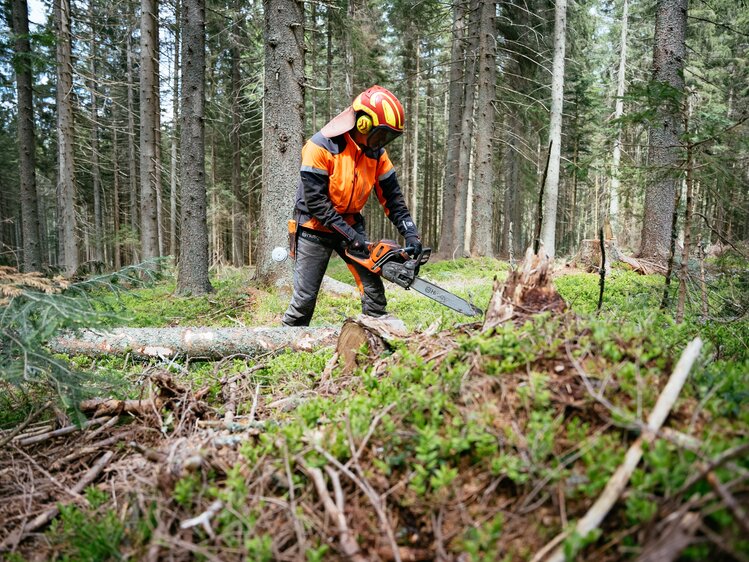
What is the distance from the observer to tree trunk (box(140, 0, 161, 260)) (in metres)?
11.7

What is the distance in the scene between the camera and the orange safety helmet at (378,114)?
163 inches

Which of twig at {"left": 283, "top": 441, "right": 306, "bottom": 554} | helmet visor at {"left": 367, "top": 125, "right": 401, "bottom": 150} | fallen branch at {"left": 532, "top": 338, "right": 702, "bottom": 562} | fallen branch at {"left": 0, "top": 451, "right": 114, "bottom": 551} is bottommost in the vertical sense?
fallen branch at {"left": 0, "top": 451, "right": 114, "bottom": 551}

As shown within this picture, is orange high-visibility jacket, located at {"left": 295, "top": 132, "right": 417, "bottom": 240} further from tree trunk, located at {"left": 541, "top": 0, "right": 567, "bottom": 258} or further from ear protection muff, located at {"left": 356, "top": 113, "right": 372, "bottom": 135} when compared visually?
tree trunk, located at {"left": 541, "top": 0, "right": 567, "bottom": 258}

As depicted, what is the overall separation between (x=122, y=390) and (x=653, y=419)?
325 cm

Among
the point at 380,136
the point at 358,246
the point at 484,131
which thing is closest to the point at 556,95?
the point at 484,131

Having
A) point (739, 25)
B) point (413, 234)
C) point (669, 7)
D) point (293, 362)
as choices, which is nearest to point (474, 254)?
point (669, 7)

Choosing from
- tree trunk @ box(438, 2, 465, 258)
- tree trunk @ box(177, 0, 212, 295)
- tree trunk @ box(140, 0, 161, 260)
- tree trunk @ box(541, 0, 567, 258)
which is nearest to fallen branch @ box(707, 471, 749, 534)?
tree trunk @ box(177, 0, 212, 295)

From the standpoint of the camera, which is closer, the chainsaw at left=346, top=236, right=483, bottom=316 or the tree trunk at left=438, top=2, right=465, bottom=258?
the chainsaw at left=346, top=236, right=483, bottom=316

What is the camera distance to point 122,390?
3123 mm

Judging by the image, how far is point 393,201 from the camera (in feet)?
16.3

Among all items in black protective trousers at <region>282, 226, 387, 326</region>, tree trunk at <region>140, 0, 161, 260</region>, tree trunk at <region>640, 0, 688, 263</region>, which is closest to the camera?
black protective trousers at <region>282, 226, 387, 326</region>

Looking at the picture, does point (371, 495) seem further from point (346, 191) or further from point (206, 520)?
point (346, 191)

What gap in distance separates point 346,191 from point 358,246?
589mm

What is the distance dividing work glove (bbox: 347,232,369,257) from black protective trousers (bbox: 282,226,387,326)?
6.4 inches
